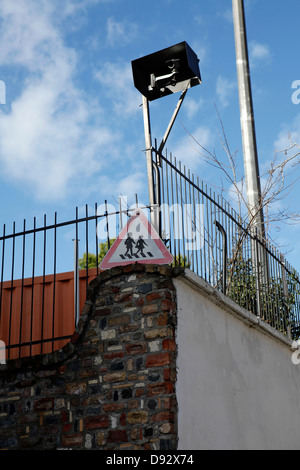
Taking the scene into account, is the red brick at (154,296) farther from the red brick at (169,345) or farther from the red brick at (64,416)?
the red brick at (64,416)

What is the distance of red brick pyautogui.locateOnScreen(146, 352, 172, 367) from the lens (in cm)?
567

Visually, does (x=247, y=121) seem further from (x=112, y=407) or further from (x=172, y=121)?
(x=112, y=407)

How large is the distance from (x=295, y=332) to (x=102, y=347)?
491cm

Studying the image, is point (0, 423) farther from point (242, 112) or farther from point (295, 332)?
point (242, 112)

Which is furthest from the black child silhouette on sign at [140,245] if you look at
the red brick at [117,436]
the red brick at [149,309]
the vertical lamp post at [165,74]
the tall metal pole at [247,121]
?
the tall metal pole at [247,121]

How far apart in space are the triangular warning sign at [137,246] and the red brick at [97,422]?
139cm

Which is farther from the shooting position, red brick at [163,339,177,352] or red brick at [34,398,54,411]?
red brick at [34,398,54,411]

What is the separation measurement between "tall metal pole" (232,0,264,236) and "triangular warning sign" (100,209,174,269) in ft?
11.1

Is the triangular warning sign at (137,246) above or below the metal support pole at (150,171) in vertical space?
below

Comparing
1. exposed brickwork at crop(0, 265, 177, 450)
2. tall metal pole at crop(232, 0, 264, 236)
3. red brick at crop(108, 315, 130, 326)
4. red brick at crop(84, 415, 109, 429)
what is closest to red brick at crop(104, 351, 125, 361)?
exposed brickwork at crop(0, 265, 177, 450)

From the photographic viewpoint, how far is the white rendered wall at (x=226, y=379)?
5926mm

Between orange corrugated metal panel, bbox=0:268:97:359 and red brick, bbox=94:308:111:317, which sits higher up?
orange corrugated metal panel, bbox=0:268:97:359

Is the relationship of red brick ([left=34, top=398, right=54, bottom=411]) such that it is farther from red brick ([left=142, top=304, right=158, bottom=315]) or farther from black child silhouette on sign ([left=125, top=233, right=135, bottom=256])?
black child silhouette on sign ([left=125, top=233, right=135, bottom=256])

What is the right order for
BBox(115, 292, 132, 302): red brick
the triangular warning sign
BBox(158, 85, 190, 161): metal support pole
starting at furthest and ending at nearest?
BBox(158, 85, 190, 161): metal support pole < the triangular warning sign < BBox(115, 292, 132, 302): red brick
